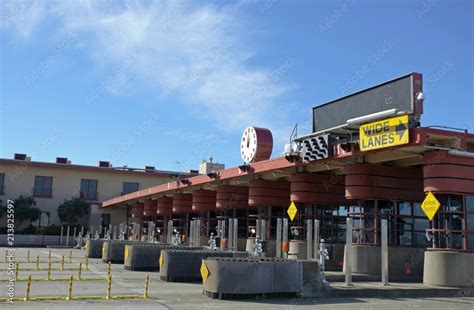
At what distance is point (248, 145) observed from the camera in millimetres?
26484

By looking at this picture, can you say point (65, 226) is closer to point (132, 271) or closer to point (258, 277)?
point (132, 271)

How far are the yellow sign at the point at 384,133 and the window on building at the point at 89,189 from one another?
45995mm

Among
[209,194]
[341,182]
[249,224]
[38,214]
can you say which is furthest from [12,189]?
[341,182]

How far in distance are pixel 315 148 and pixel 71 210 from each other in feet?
136

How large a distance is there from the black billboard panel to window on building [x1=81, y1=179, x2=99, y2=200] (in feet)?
136

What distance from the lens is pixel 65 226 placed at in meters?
56.4

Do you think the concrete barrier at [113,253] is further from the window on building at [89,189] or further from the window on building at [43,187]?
the window on building at [89,189]

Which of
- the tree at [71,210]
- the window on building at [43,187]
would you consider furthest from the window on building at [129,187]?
the window on building at [43,187]

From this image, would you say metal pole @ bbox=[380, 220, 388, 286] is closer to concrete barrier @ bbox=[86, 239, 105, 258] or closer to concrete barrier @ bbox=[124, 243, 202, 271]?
concrete barrier @ bbox=[124, 243, 202, 271]

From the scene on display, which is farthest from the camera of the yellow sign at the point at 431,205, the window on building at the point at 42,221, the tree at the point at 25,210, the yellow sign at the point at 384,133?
the window on building at the point at 42,221

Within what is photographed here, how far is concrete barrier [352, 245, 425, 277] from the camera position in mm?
20578

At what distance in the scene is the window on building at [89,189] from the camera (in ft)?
193

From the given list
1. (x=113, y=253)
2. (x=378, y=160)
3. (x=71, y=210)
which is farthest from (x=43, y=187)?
(x=378, y=160)

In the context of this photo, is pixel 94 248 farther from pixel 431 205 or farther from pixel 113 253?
pixel 431 205
